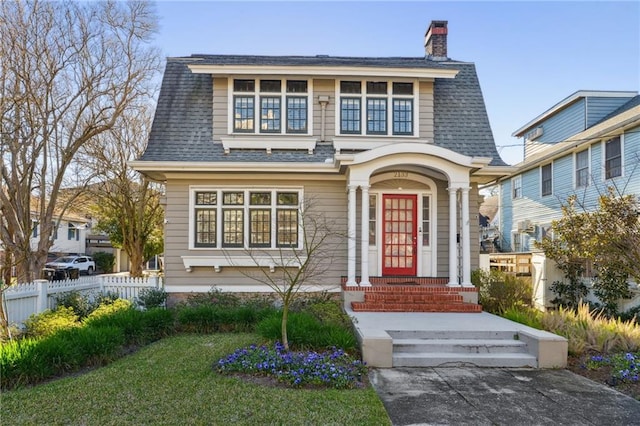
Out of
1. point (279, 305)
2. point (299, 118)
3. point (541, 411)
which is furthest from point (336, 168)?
point (541, 411)

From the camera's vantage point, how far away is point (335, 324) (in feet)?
22.0

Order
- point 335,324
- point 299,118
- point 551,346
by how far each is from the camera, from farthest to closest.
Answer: point 299,118 → point 335,324 → point 551,346

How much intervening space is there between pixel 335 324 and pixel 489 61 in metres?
8.60

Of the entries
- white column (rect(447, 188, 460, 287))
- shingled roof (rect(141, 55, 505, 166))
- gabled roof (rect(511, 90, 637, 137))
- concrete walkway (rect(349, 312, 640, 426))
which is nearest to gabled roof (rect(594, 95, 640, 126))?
gabled roof (rect(511, 90, 637, 137))

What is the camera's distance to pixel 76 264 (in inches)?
942

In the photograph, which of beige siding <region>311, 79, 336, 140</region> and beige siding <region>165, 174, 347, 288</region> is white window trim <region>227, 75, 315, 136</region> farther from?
beige siding <region>165, 174, 347, 288</region>

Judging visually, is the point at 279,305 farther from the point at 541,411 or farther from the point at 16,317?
the point at 541,411

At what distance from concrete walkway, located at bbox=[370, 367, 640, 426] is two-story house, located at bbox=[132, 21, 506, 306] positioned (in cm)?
352

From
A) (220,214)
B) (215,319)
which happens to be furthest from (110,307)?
(220,214)

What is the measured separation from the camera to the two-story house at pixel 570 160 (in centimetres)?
1166

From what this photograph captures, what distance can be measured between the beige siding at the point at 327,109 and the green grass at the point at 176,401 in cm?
636

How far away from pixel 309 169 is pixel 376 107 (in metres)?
2.51

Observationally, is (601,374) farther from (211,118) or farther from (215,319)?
(211,118)

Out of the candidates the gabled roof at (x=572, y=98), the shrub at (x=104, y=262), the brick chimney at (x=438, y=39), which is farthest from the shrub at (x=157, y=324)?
the shrub at (x=104, y=262)
